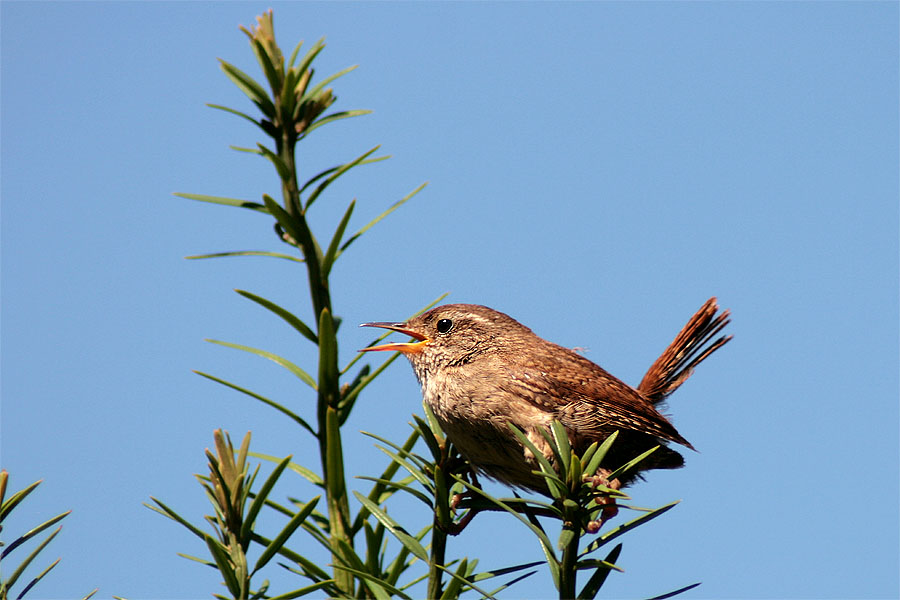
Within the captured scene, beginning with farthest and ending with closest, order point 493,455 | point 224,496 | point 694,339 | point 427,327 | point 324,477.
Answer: point 694,339
point 427,327
point 493,455
point 324,477
point 224,496

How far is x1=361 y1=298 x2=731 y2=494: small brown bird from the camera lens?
3031 millimetres

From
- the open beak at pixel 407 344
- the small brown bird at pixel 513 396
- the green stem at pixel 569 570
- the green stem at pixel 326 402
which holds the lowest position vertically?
the green stem at pixel 569 570

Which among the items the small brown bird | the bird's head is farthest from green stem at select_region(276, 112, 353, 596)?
the bird's head

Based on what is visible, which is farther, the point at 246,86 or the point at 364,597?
the point at 246,86

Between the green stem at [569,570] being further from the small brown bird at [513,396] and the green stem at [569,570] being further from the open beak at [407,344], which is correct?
the open beak at [407,344]

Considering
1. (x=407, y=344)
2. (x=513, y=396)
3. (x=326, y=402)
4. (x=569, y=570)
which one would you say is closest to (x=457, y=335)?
(x=407, y=344)

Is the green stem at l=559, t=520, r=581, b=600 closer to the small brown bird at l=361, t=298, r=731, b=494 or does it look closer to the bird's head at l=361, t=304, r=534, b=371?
the small brown bird at l=361, t=298, r=731, b=494

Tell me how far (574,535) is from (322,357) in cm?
56

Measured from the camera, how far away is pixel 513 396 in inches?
124

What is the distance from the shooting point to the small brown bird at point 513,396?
9.95ft

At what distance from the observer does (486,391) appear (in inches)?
126

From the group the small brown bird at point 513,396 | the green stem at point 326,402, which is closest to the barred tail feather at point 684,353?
the small brown bird at point 513,396

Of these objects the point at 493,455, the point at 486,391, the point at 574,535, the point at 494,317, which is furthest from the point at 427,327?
the point at 574,535

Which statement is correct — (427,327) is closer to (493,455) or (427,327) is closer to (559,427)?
(493,455)
